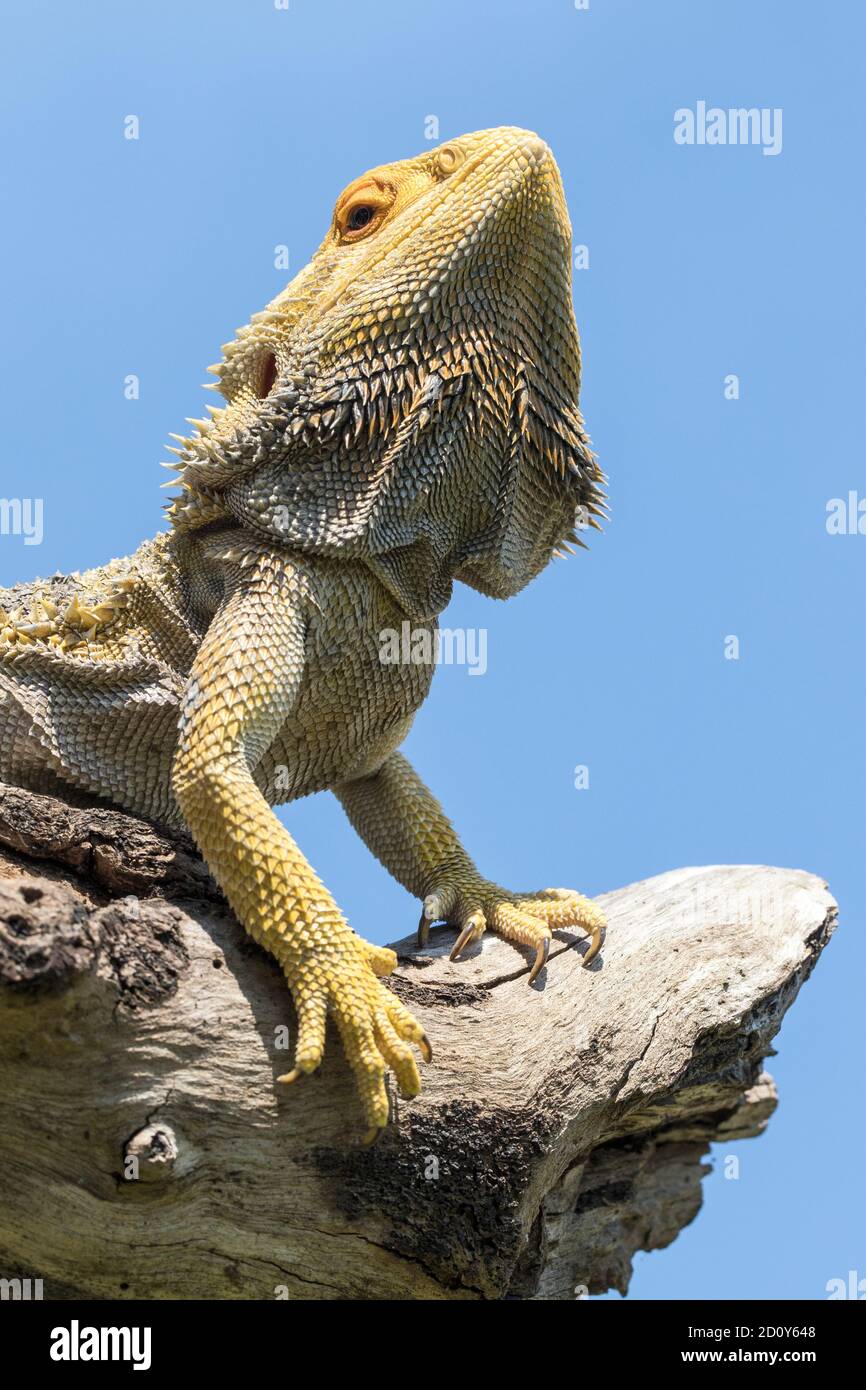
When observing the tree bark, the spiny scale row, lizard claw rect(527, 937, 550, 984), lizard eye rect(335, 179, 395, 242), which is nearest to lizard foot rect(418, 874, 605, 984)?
lizard claw rect(527, 937, 550, 984)

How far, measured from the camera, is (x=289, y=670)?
604 cm

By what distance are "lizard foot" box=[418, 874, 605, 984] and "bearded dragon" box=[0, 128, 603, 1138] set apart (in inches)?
0.9

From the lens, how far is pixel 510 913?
6.93m

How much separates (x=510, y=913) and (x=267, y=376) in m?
2.94

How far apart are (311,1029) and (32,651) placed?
7.75ft

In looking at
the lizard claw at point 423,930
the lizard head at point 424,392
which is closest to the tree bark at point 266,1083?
the lizard claw at point 423,930

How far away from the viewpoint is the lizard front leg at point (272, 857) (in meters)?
5.39

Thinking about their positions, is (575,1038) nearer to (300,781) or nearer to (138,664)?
(300,781)

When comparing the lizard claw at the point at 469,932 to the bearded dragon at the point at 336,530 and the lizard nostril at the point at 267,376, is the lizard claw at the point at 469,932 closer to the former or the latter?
the bearded dragon at the point at 336,530

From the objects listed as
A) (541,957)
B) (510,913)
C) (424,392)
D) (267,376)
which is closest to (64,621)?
(267,376)

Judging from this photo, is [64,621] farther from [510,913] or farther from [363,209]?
[510,913]

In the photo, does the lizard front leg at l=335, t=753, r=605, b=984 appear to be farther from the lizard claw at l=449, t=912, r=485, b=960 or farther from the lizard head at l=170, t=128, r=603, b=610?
the lizard head at l=170, t=128, r=603, b=610

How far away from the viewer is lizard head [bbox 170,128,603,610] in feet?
20.1

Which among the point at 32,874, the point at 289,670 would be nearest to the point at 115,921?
the point at 32,874
